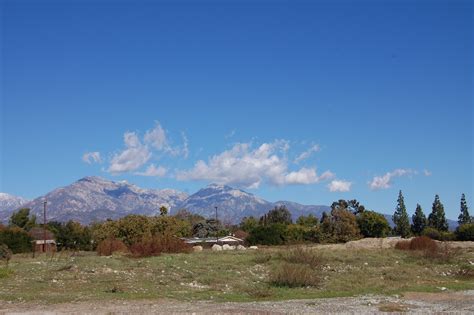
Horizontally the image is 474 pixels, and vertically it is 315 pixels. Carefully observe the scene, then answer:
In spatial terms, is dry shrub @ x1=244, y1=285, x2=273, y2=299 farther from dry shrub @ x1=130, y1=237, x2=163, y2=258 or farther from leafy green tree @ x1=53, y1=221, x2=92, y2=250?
leafy green tree @ x1=53, y1=221, x2=92, y2=250

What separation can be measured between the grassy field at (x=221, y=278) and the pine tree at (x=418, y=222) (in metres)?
74.4

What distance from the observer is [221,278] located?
2725 cm

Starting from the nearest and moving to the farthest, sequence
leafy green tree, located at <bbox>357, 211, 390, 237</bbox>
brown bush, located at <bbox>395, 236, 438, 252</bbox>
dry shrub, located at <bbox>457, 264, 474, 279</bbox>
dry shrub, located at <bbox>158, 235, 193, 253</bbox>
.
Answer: dry shrub, located at <bbox>457, 264, 474, 279</bbox>, brown bush, located at <bbox>395, 236, 438, 252</bbox>, dry shrub, located at <bbox>158, 235, 193, 253</bbox>, leafy green tree, located at <bbox>357, 211, 390, 237</bbox>

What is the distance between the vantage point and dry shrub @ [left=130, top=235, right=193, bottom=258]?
40500 mm

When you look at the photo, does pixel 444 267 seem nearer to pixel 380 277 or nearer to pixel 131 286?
pixel 380 277

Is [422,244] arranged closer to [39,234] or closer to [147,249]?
[147,249]

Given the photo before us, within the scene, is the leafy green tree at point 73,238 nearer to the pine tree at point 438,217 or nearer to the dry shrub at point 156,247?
the dry shrub at point 156,247

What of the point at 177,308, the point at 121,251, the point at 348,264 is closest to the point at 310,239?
the point at 121,251

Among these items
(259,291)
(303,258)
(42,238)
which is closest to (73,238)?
(42,238)

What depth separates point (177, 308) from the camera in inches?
721

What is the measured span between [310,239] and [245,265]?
179 feet

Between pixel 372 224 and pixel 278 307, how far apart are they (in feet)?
251

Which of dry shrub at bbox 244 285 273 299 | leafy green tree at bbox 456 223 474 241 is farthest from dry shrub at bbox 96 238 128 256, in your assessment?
leafy green tree at bbox 456 223 474 241

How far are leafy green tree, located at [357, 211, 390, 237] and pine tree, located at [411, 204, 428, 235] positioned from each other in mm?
17372
